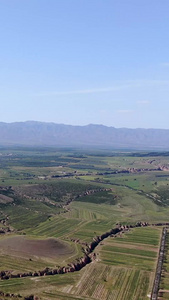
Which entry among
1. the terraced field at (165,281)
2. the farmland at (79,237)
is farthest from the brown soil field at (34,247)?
the terraced field at (165,281)

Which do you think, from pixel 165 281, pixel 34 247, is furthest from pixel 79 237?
pixel 165 281

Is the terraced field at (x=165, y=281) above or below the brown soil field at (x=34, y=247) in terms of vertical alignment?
below

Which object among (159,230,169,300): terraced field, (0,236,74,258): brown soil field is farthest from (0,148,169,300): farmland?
(159,230,169,300): terraced field

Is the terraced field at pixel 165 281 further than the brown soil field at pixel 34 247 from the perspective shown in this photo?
No

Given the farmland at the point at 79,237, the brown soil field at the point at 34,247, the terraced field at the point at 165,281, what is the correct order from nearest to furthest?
1. the terraced field at the point at 165,281
2. the farmland at the point at 79,237
3. the brown soil field at the point at 34,247

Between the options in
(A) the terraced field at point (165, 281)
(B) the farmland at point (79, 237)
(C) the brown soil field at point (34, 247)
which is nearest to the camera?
(A) the terraced field at point (165, 281)

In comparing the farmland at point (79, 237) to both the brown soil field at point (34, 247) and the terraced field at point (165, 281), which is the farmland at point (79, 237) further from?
the terraced field at point (165, 281)

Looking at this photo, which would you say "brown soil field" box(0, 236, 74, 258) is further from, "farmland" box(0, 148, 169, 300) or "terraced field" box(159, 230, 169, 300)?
"terraced field" box(159, 230, 169, 300)
